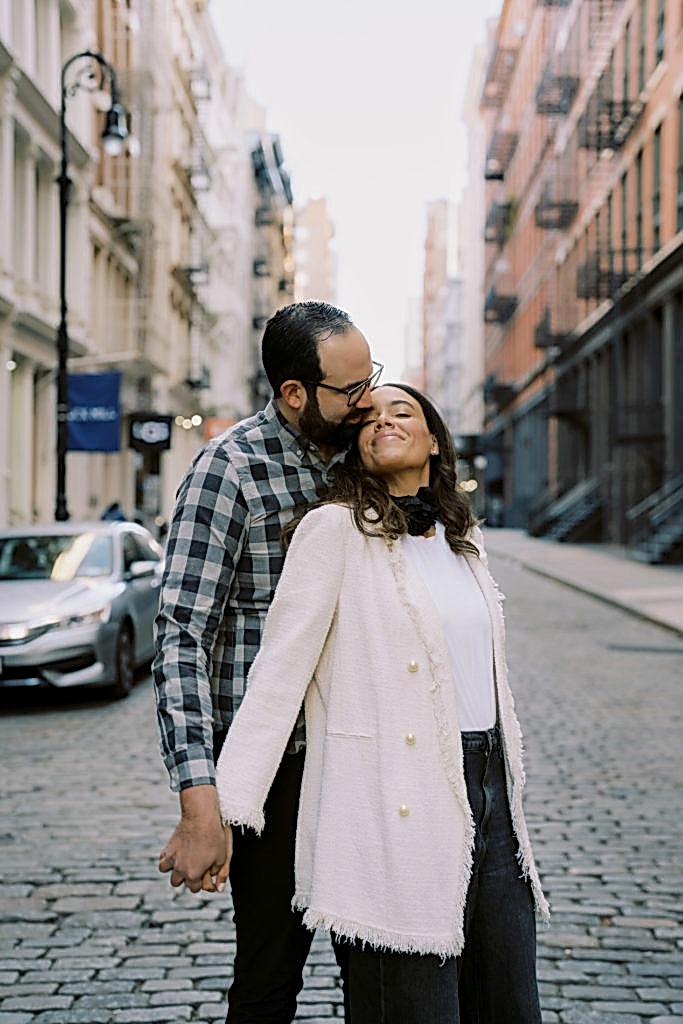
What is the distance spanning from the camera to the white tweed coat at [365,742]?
103 inches

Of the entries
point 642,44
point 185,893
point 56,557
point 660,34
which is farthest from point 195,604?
point 642,44

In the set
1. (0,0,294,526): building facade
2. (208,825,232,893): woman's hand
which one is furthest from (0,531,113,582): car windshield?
(0,0,294,526): building facade

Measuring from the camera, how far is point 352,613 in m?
2.69

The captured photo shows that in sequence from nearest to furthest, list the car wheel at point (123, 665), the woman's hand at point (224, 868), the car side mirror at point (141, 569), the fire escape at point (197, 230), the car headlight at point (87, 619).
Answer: the woman's hand at point (224, 868) → the car headlight at point (87, 619) → the car wheel at point (123, 665) → the car side mirror at point (141, 569) → the fire escape at point (197, 230)

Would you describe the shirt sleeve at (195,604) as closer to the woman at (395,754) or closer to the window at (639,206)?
the woman at (395,754)

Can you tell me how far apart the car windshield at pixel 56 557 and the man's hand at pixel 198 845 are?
29.0ft

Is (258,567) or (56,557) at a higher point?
(258,567)

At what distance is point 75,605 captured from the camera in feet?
35.1

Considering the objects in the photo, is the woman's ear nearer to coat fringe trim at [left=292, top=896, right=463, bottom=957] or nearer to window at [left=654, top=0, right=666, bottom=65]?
coat fringe trim at [left=292, top=896, right=463, bottom=957]

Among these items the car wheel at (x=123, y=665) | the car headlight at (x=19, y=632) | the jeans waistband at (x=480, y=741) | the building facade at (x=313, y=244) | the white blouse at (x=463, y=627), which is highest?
the building facade at (x=313, y=244)

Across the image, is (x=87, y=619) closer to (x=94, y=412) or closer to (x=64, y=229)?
(x=64, y=229)

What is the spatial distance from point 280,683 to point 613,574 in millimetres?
23759

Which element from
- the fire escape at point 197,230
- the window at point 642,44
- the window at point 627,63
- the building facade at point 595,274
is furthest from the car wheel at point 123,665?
the fire escape at point 197,230

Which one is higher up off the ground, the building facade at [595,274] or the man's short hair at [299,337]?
the building facade at [595,274]
